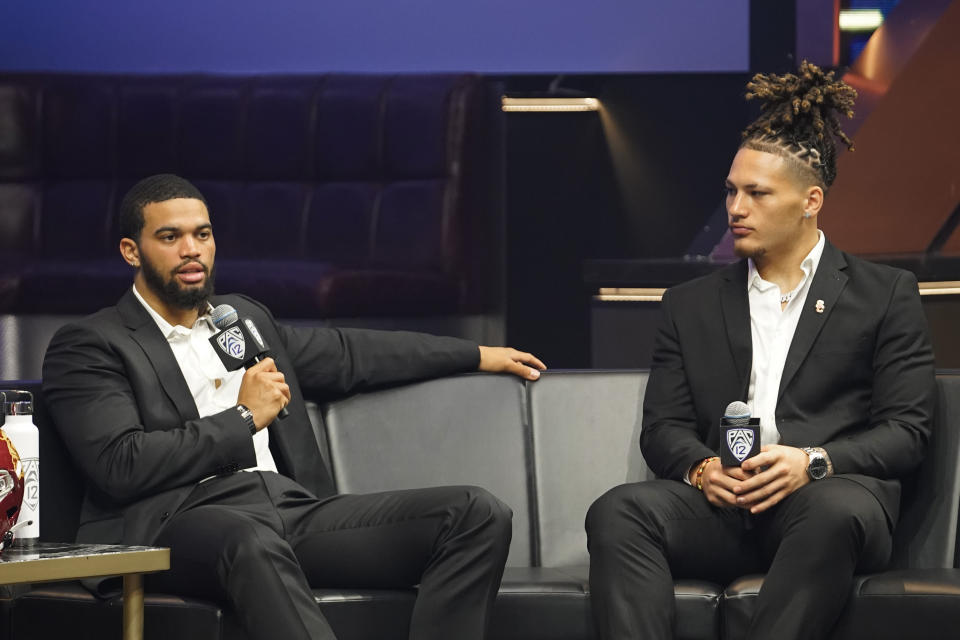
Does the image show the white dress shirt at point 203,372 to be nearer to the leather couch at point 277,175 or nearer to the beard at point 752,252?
the beard at point 752,252

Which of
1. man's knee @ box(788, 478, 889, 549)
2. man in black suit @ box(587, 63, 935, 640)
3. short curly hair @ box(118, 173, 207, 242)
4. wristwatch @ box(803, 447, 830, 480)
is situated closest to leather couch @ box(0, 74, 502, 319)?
short curly hair @ box(118, 173, 207, 242)

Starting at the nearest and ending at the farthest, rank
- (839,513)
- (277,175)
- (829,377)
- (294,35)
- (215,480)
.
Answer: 1. (839,513)
2. (215,480)
3. (829,377)
4. (277,175)
5. (294,35)

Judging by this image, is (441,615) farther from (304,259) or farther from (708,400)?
(304,259)

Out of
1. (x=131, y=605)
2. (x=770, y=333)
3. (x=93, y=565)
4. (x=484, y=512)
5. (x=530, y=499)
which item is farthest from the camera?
(x=530, y=499)

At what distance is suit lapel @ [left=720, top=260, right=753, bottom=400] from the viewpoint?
9.65 feet

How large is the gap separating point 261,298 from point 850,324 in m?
2.17

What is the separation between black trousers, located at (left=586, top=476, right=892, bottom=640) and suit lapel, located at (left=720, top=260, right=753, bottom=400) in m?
0.30

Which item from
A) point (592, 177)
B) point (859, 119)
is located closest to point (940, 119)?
point (859, 119)

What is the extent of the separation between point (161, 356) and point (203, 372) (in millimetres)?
102

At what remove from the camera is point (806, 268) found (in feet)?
9.86

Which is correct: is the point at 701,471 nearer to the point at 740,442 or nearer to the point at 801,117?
the point at 740,442

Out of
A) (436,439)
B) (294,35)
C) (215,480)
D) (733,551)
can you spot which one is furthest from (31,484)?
(294,35)

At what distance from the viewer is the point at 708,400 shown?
296cm

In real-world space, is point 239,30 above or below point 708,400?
above
